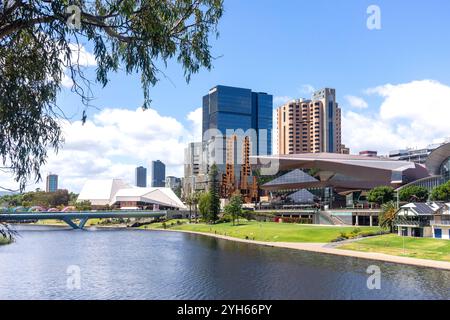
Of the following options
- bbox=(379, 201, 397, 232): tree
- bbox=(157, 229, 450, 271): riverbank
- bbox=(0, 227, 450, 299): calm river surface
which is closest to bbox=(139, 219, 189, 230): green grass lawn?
bbox=(157, 229, 450, 271): riverbank

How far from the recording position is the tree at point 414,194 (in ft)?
328

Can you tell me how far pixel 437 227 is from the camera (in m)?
64.7

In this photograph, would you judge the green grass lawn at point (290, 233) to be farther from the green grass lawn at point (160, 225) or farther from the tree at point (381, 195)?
the green grass lawn at point (160, 225)

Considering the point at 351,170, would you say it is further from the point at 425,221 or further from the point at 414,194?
the point at 425,221

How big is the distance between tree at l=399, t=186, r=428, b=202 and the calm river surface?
4813 cm

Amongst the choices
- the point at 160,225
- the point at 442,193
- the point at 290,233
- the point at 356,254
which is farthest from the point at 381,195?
the point at 160,225

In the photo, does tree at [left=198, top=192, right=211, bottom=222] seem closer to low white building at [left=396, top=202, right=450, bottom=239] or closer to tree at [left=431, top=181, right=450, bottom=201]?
tree at [left=431, top=181, right=450, bottom=201]

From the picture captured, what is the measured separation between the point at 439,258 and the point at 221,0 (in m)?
48.5

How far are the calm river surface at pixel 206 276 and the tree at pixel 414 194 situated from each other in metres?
48.1

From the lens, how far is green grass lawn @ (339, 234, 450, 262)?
2166 inches

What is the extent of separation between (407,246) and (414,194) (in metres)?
42.5

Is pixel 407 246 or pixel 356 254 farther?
pixel 407 246

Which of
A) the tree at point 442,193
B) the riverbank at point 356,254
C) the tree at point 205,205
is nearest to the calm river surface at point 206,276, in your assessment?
the riverbank at point 356,254

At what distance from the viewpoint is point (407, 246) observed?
61250 millimetres
